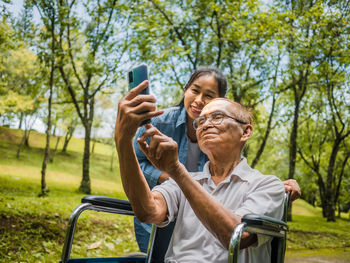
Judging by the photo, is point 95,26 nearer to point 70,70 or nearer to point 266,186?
point 70,70

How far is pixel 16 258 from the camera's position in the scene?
10.6 feet

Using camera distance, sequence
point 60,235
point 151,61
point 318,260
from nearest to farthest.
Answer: point 60,235
point 318,260
point 151,61

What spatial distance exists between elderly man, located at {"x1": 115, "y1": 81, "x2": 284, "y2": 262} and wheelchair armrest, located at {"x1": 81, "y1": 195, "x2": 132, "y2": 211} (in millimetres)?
186

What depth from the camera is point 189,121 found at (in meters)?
2.19

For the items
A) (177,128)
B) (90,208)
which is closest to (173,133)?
(177,128)

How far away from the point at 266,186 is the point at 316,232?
826 centimetres

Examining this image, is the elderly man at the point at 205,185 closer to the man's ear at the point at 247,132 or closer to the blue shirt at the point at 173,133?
the man's ear at the point at 247,132

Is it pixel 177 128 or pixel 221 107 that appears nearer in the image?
pixel 221 107

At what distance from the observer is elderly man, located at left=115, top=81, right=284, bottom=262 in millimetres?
1100

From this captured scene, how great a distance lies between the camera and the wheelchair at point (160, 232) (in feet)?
3.58

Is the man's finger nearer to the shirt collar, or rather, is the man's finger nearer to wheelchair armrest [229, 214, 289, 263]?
wheelchair armrest [229, 214, 289, 263]

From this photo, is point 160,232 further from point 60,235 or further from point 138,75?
point 60,235

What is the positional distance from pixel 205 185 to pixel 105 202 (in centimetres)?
53

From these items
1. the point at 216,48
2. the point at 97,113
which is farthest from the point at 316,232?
the point at 97,113
